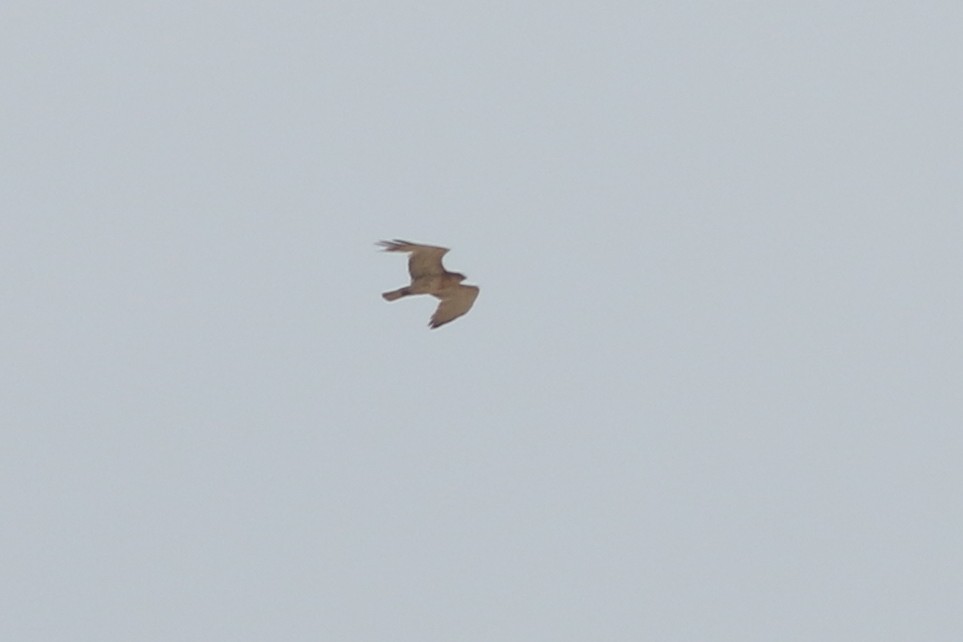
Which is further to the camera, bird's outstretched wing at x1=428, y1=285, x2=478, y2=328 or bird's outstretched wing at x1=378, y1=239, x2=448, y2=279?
bird's outstretched wing at x1=428, y1=285, x2=478, y2=328

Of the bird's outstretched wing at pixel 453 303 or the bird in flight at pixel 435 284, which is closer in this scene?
the bird in flight at pixel 435 284

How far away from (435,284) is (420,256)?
951 mm

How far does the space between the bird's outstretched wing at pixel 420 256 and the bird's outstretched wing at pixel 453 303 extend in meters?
0.71

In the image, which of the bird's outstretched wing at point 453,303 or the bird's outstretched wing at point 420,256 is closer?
the bird's outstretched wing at point 420,256

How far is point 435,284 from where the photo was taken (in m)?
44.9

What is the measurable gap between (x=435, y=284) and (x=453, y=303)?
2.31ft

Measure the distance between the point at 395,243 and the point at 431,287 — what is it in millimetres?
1701

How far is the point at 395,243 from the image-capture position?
143 feet

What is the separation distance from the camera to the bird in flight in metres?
43.9

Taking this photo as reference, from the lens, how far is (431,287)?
147 feet

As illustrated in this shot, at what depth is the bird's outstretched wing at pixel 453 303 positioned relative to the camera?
45.2 m

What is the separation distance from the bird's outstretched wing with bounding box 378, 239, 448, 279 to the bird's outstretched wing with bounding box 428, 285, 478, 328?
71cm

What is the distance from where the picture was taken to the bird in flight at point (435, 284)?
43906 mm

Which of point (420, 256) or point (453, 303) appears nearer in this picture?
point (420, 256)
